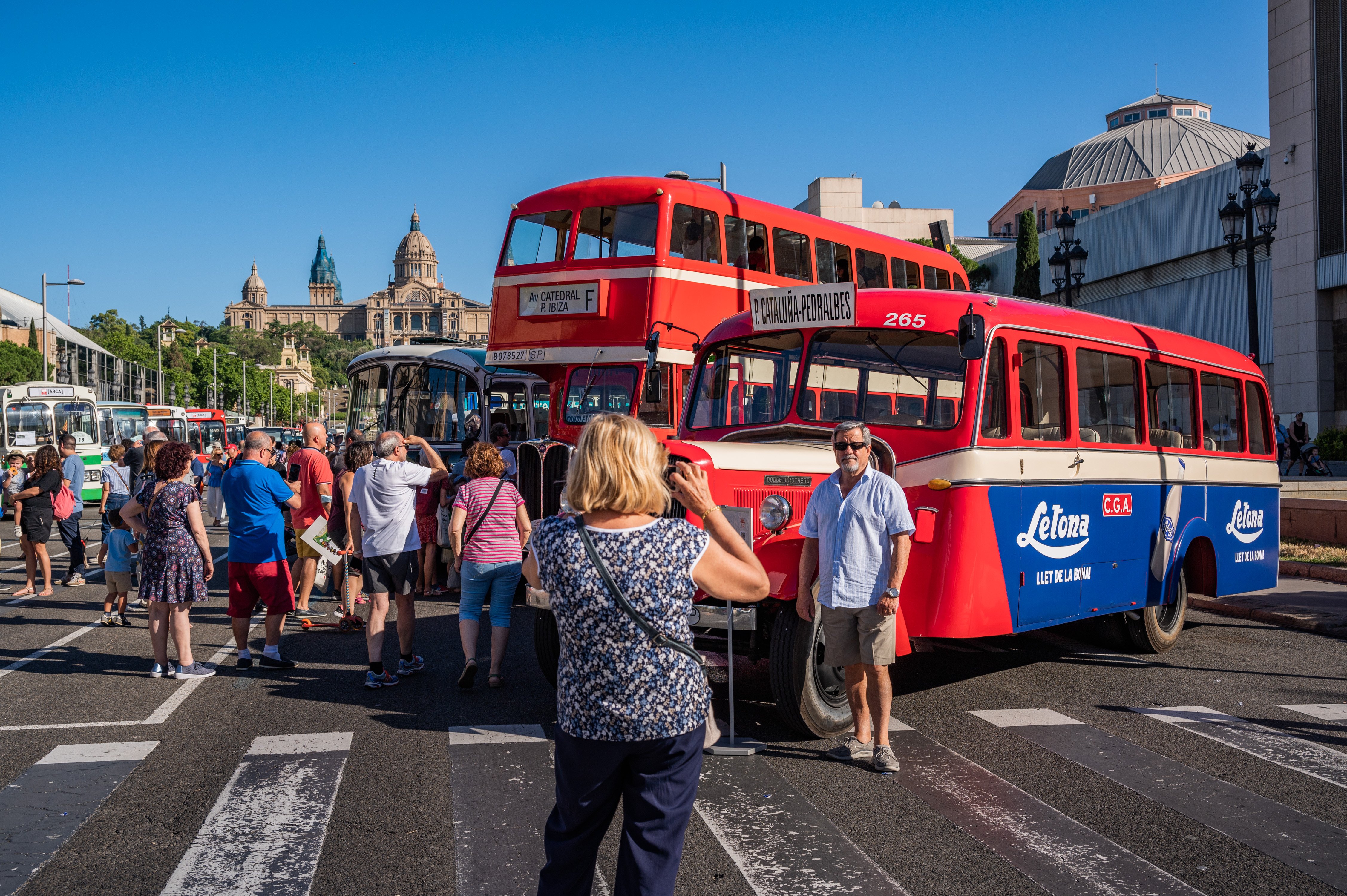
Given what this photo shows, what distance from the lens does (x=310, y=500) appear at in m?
11.0

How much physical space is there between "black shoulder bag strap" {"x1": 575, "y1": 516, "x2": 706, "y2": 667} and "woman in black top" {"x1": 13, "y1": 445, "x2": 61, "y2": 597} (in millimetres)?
11708

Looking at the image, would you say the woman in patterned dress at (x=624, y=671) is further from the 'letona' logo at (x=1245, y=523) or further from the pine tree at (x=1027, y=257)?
the pine tree at (x=1027, y=257)

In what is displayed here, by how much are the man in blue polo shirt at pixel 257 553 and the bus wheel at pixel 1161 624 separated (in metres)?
6.85

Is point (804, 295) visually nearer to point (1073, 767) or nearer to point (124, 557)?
point (1073, 767)

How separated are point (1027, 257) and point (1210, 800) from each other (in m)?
50.3

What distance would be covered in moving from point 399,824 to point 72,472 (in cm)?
1178

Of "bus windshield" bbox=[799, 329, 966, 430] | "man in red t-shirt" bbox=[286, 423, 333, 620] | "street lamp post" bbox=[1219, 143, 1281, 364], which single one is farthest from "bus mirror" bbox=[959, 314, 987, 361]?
"street lamp post" bbox=[1219, 143, 1281, 364]

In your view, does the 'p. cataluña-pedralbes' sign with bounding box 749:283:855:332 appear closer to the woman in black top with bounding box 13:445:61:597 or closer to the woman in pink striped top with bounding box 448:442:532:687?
the woman in pink striped top with bounding box 448:442:532:687

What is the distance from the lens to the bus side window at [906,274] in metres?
15.6

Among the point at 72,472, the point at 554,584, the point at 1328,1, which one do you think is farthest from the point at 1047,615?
the point at 1328,1

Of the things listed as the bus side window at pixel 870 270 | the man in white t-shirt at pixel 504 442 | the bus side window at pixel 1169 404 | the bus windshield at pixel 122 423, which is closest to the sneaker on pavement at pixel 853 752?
the bus side window at pixel 1169 404

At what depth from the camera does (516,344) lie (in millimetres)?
13547

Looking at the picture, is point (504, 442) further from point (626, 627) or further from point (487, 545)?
point (626, 627)

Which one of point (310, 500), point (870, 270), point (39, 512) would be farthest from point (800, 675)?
point (39, 512)
